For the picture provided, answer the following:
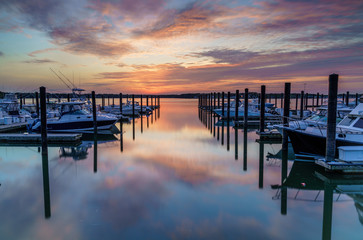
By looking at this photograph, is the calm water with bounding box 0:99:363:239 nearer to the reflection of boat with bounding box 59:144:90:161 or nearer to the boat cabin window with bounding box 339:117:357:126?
the reflection of boat with bounding box 59:144:90:161

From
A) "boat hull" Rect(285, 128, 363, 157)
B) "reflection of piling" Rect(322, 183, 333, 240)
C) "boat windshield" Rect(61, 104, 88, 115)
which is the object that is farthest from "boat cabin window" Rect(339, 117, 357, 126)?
"boat windshield" Rect(61, 104, 88, 115)

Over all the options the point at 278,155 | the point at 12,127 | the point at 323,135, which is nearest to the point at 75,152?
the point at 12,127

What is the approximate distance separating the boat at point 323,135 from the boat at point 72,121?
57.5ft

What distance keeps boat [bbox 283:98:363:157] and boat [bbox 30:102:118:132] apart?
1754 centimetres

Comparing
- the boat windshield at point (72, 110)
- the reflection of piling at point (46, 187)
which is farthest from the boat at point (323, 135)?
the boat windshield at point (72, 110)

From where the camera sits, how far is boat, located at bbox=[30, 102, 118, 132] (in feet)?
74.2

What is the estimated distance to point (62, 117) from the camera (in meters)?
22.9

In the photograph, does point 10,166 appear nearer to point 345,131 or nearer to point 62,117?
point 62,117

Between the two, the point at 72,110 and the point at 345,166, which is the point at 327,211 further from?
the point at 72,110

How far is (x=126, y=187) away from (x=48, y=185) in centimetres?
345

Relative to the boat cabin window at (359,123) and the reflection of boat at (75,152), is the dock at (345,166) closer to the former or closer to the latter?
the boat cabin window at (359,123)

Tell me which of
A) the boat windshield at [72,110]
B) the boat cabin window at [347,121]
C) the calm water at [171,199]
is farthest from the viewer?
the boat windshield at [72,110]

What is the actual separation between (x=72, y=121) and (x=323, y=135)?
67.5 ft

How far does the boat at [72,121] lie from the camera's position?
2262 centimetres
